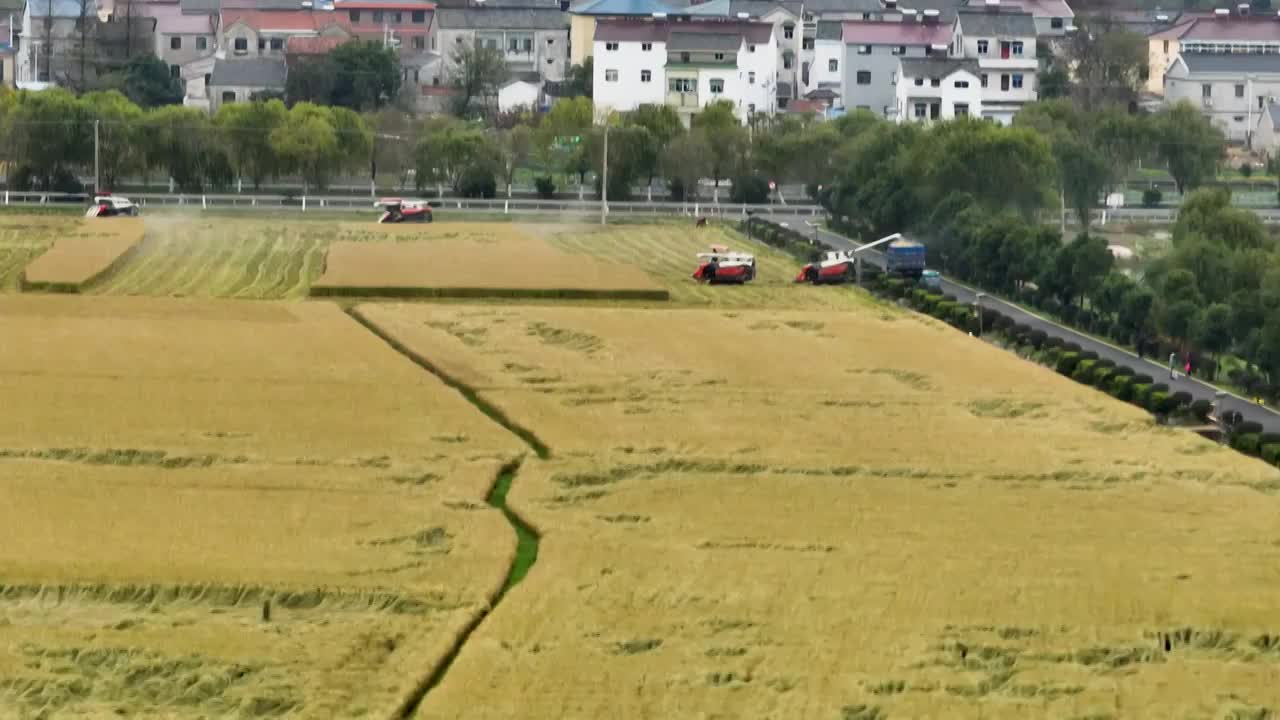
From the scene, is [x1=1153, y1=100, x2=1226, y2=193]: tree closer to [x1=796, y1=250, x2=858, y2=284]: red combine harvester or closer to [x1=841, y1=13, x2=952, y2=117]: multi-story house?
[x1=841, y1=13, x2=952, y2=117]: multi-story house

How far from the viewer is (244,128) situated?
185 ft

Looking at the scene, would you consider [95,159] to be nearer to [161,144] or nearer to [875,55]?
[161,144]

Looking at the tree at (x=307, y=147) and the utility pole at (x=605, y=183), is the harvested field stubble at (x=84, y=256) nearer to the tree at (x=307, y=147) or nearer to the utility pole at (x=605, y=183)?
the tree at (x=307, y=147)

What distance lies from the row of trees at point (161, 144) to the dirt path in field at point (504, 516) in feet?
83.9

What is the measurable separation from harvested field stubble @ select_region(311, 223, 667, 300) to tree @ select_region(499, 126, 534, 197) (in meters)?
11.4

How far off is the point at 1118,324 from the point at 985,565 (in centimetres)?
1612

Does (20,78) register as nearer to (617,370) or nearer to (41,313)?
(41,313)

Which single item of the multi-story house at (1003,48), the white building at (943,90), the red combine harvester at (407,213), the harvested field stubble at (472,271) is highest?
the multi-story house at (1003,48)

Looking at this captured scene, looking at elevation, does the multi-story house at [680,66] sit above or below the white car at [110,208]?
above

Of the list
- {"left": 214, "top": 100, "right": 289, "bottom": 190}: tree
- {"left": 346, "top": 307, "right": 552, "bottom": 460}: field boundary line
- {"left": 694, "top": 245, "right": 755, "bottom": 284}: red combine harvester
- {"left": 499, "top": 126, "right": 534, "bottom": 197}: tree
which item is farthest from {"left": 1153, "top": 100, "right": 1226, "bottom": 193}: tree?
{"left": 346, "top": 307, "right": 552, "bottom": 460}: field boundary line

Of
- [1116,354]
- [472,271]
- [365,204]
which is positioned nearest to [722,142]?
[365,204]

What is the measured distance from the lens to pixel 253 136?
56406 millimetres

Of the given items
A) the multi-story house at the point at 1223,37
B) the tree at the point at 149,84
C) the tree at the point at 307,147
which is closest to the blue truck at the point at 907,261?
the tree at the point at 307,147

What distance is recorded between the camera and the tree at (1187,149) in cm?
5972
